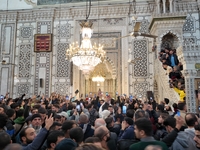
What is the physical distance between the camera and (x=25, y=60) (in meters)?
11.9

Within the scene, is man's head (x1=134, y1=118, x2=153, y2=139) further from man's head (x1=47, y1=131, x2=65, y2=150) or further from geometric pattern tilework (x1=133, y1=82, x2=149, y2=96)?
geometric pattern tilework (x1=133, y1=82, x2=149, y2=96)

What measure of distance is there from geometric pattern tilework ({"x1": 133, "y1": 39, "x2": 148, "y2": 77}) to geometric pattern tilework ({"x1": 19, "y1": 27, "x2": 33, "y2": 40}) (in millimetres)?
6166

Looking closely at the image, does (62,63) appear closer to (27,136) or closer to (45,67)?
(45,67)

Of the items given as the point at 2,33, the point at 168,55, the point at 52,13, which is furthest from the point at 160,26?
the point at 2,33

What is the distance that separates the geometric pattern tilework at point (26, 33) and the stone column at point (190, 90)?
30.8 ft

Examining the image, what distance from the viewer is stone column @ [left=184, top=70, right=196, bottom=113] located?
5.63 meters

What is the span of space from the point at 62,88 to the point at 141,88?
171 inches

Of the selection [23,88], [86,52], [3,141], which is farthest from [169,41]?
[3,141]

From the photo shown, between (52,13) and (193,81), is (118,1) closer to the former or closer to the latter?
(52,13)

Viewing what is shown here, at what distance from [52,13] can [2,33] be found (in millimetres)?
3276

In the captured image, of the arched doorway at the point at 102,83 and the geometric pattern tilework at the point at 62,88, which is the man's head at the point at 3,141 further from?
the arched doorway at the point at 102,83

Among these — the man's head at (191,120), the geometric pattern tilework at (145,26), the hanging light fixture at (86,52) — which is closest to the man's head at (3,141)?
the man's head at (191,120)

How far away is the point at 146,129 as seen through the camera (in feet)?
5.99

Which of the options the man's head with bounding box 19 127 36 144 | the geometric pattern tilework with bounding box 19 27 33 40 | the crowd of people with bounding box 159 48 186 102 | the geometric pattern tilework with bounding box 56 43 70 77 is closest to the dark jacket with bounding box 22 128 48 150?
the man's head with bounding box 19 127 36 144
